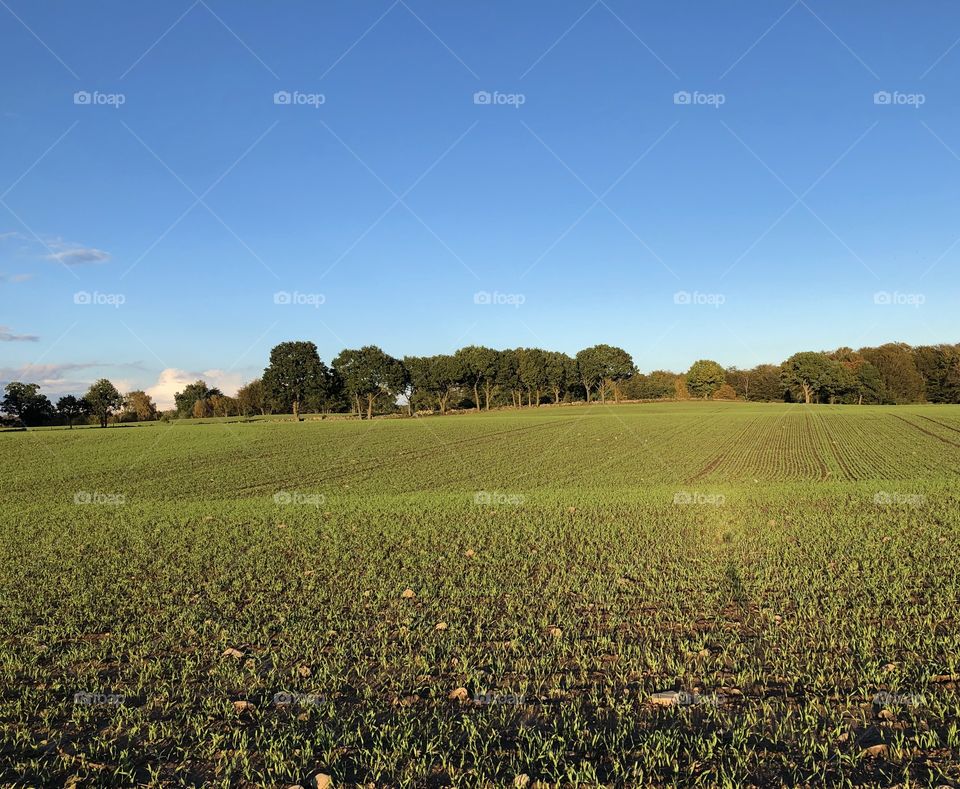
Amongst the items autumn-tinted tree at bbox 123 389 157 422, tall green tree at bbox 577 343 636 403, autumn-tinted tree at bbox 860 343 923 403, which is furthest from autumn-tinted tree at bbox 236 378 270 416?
autumn-tinted tree at bbox 860 343 923 403

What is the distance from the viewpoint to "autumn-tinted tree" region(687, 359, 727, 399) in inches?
6048

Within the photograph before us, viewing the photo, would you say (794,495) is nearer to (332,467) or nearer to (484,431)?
(332,467)

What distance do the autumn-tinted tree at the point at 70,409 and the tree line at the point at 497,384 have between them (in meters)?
0.18

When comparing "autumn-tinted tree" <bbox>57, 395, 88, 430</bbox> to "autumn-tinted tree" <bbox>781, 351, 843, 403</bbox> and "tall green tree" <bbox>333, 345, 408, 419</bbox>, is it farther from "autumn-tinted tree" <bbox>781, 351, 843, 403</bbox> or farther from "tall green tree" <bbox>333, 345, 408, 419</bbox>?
"autumn-tinted tree" <bbox>781, 351, 843, 403</bbox>

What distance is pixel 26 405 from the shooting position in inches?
3856

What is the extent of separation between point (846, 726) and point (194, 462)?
3683 cm

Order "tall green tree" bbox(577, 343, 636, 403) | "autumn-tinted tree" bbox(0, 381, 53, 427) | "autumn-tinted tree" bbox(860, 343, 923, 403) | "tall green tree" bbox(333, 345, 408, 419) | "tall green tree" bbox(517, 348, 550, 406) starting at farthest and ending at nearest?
"tall green tree" bbox(577, 343, 636, 403) → "tall green tree" bbox(517, 348, 550, 406) → "autumn-tinted tree" bbox(860, 343, 923, 403) → "tall green tree" bbox(333, 345, 408, 419) → "autumn-tinted tree" bbox(0, 381, 53, 427)

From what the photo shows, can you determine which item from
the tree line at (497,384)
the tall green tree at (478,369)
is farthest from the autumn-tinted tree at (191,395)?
the tall green tree at (478,369)

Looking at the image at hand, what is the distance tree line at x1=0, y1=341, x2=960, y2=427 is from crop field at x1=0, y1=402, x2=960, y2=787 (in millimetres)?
93864

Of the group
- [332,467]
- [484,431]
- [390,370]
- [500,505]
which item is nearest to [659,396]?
[390,370]

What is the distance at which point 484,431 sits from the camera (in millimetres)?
64875

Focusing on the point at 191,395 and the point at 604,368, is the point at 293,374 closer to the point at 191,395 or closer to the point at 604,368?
the point at 191,395

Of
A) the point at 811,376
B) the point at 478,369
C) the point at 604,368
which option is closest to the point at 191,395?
the point at 478,369

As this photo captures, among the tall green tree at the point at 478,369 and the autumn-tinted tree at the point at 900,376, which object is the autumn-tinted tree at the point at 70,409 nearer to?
the tall green tree at the point at 478,369
